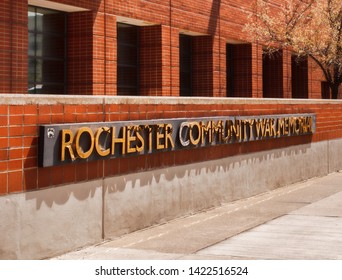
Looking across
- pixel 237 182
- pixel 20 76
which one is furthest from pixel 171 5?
pixel 237 182

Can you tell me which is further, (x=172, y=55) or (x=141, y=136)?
(x=172, y=55)

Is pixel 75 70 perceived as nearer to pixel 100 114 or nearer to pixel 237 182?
pixel 237 182

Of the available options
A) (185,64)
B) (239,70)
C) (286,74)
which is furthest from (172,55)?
(286,74)

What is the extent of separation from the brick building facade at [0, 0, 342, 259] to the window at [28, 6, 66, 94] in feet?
0.10

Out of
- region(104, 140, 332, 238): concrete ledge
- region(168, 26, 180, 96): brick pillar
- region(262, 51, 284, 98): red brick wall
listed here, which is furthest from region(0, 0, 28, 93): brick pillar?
region(262, 51, 284, 98): red brick wall

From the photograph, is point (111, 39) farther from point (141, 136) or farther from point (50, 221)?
point (50, 221)

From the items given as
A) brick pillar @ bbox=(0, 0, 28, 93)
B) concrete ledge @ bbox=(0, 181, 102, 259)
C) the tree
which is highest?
the tree

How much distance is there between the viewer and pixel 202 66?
23812 millimetres

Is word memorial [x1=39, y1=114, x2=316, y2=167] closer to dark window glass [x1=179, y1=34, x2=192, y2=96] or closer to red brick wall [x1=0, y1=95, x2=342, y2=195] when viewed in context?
red brick wall [x1=0, y1=95, x2=342, y2=195]

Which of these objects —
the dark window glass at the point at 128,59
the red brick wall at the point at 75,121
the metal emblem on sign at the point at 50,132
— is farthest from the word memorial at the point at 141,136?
the dark window glass at the point at 128,59

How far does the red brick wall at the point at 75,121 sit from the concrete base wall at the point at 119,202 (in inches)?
5.6

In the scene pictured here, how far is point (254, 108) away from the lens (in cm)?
1488

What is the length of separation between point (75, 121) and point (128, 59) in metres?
11.7

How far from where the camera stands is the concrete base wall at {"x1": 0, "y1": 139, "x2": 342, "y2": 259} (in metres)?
8.19
